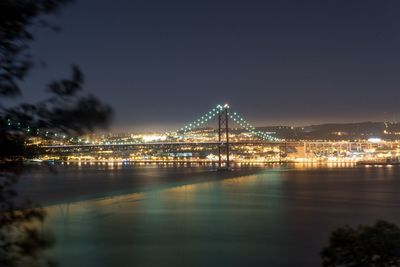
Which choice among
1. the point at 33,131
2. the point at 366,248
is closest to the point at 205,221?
the point at 366,248

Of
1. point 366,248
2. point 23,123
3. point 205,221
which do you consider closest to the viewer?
point 23,123

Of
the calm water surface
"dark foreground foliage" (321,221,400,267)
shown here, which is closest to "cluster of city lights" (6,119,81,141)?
the calm water surface

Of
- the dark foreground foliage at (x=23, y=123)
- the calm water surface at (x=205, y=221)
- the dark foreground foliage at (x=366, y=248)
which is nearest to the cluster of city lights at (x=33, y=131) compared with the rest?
the dark foreground foliage at (x=23, y=123)

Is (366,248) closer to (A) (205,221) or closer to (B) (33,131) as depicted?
(B) (33,131)

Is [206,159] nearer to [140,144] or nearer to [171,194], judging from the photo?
[140,144]

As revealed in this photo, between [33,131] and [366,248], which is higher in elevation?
[33,131]

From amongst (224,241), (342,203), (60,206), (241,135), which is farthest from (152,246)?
(241,135)
